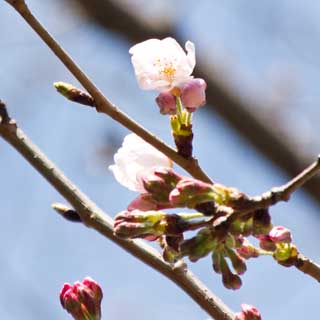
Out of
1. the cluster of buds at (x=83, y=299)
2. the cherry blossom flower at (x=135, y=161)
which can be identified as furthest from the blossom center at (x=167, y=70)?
the cluster of buds at (x=83, y=299)

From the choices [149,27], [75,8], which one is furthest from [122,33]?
[75,8]

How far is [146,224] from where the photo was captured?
3.76 ft

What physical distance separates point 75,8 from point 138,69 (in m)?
2.57

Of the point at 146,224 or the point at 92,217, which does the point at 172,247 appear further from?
the point at 92,217

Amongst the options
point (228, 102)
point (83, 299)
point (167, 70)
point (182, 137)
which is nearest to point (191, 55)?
point (167, 70)

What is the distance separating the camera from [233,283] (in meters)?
1.22

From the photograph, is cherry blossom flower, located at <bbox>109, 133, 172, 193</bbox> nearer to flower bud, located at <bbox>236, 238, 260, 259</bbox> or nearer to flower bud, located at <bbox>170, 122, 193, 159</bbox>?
flower bud, located at <bbox>170, 122, 193, 159</bbox>

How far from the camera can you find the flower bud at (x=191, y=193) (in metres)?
1.09

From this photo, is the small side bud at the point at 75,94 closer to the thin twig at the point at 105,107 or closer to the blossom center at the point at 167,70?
the thin twig at the point at 105,107

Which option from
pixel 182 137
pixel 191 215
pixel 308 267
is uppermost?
pixel 182 137

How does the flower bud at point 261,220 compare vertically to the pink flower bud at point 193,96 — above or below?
below

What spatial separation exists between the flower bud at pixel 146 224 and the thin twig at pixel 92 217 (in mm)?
173

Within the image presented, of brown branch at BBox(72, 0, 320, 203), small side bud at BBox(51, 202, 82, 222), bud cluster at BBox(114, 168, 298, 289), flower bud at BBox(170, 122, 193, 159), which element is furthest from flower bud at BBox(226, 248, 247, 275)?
brown branch at BBox(72, 0, 320, 203)

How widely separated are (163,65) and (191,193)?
34 cm
